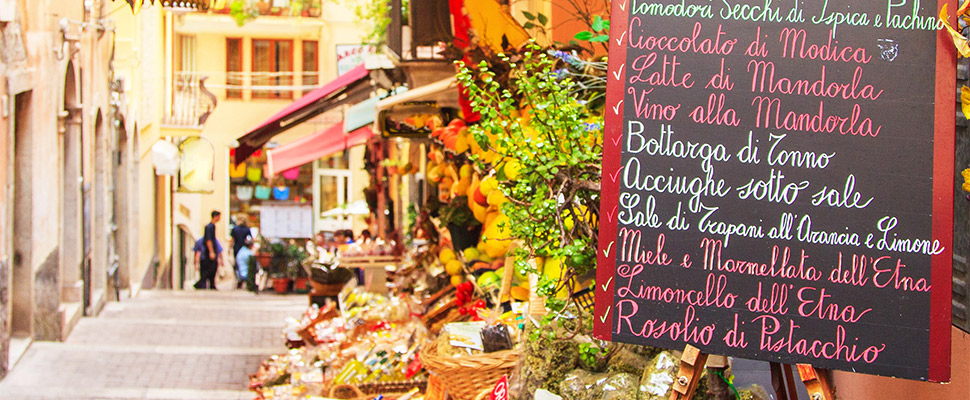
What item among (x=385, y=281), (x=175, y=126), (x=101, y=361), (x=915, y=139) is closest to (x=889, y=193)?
(x=915, y=139)

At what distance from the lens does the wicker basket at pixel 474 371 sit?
3.89 m

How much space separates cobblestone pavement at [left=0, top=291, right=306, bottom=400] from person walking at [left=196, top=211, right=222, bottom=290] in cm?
402

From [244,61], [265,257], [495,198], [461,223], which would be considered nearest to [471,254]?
[461,223]

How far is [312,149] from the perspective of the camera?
1423 centimetres

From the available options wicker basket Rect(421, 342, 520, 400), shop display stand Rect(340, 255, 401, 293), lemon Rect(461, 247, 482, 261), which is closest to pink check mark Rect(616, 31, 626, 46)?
wicker basket Rect(421, 342, 520, 400)

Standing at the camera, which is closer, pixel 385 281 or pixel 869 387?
pixel 869 387

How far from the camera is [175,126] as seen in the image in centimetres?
1969

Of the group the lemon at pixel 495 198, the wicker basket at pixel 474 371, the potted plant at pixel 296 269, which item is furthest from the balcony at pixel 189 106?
the wicker basket at pixel 474 371

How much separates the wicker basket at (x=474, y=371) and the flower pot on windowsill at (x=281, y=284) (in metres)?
14.7

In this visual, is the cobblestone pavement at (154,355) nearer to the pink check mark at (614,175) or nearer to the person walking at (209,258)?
the person walking at (209,258)

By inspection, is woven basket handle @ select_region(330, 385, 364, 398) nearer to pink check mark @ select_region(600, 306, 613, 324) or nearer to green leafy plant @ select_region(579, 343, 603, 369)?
green leafy plant @ select_region(579, 343, 603, 369)

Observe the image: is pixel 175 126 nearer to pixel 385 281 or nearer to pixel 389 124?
pixel 385 281

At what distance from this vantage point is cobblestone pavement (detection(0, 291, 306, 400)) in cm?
749

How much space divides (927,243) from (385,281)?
Answer: 859 centimetres
